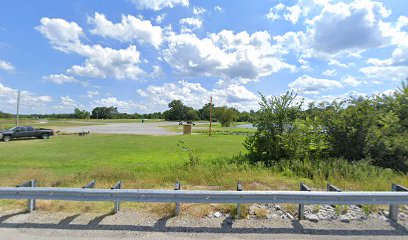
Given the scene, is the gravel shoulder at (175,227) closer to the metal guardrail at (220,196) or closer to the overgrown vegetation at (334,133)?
the metal guardrail at (220,196)

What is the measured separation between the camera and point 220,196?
4.14 m

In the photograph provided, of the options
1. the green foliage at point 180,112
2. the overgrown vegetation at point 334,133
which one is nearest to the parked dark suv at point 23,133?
the overgrown vegetation at point 334,133

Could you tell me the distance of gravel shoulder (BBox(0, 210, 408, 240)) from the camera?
3.78 meters

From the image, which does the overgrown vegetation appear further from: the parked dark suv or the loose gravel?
the parked dark suv

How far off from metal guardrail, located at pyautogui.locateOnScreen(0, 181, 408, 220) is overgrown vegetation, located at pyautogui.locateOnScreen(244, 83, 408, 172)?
13.2ft

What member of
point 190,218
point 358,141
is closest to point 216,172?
point 190,218

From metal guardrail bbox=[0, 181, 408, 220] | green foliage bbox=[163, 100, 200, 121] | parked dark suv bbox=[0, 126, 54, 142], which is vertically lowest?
parked dark suv bbox=[0, 126, 54, 142]

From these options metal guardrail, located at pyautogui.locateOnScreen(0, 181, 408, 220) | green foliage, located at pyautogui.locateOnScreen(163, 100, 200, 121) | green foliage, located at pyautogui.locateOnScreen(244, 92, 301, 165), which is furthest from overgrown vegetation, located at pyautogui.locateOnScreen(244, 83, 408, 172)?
green foliage, located at pyautogui.locateOnScreen(163, 100, 200, 121)

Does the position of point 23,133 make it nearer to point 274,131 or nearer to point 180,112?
point 274,131

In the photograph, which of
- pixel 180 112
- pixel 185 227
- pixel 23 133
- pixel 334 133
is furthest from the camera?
pixel 180 112

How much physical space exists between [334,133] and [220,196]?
7415 millimetres

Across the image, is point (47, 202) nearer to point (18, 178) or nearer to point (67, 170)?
point (18, 178)

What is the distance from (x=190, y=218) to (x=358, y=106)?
842 cm

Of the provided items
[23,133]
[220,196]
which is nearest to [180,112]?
[23,133]
